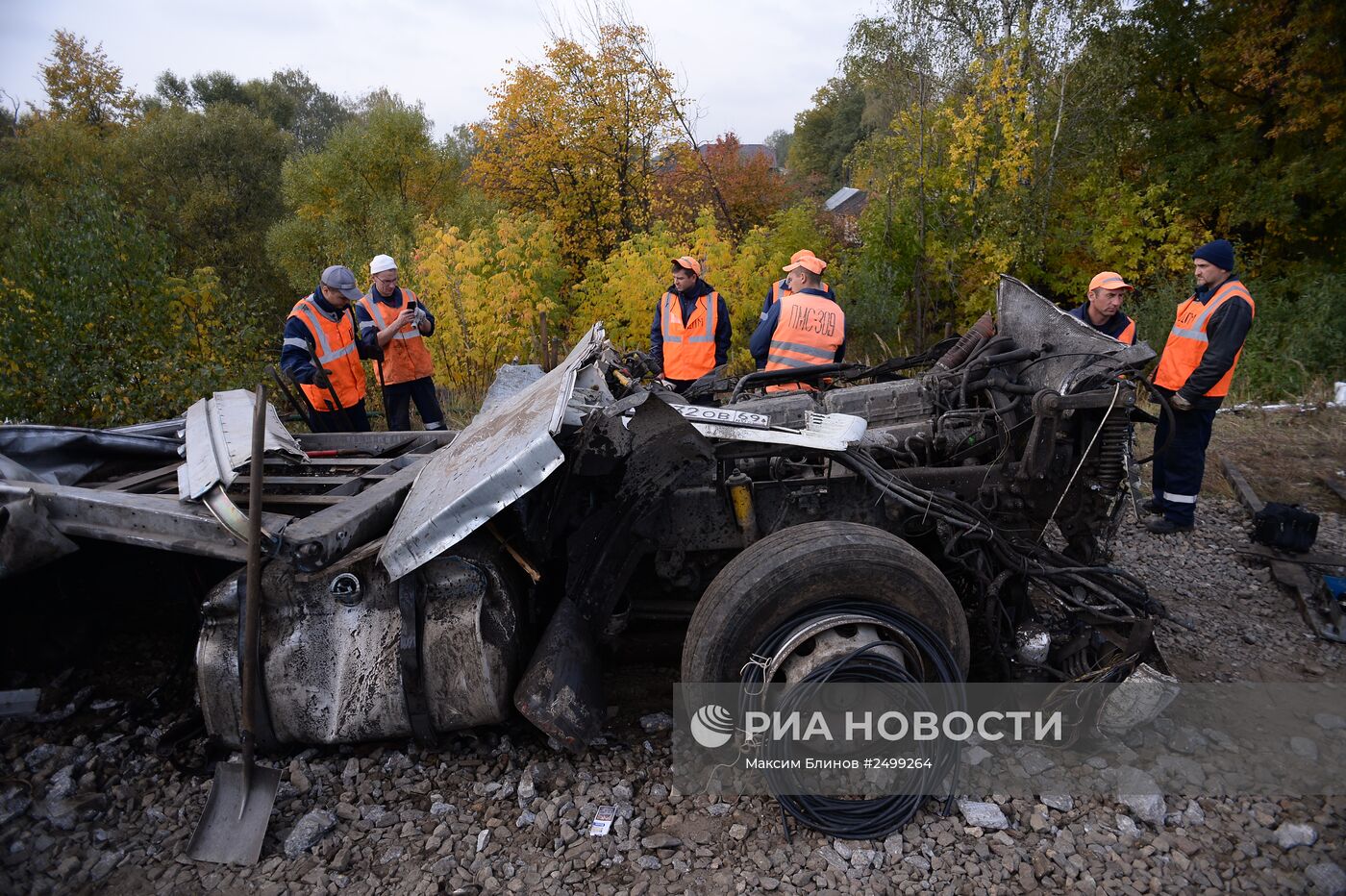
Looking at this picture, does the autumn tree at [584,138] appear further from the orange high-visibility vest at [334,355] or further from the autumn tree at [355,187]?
the orange high-visibility vest at [334,355]

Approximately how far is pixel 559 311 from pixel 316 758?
25.1ft

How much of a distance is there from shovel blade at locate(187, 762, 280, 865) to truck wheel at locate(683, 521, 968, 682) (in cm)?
151

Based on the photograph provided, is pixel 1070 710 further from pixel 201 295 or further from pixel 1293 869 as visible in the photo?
pixel 201 295

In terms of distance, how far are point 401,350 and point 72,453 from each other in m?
2.60

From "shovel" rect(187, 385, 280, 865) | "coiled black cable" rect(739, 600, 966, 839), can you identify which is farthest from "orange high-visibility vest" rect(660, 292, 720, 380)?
"shovel" rect(187, 385, 280, 865)

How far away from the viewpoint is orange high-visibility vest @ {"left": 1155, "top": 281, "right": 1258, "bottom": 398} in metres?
4.93

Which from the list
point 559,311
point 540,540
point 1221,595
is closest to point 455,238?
point 559,311

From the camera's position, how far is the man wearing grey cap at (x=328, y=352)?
525 cm

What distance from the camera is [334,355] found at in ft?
17.8

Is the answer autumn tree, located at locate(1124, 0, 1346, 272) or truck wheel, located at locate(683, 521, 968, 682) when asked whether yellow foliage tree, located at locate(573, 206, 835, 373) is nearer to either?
truck wheel, located at locate(683, 521, 968, 682)

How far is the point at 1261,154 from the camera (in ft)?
45.9

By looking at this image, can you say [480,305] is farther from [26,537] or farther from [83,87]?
[83,87]

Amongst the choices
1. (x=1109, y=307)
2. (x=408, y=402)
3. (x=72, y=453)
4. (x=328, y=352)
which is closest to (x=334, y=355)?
(x=328, y=352)

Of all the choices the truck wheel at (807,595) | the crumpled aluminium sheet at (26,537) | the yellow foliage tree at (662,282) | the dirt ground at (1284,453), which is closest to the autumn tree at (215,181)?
the yellow foliage tree at (662,282)
